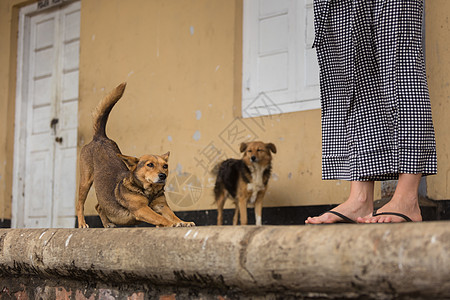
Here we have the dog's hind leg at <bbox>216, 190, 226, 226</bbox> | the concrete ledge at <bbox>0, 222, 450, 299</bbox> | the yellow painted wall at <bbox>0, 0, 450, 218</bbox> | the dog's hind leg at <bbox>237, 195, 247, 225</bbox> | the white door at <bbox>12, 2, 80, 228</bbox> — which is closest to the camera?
the concrete ledge at <bbox>0, 222, 450, 299</bbox>

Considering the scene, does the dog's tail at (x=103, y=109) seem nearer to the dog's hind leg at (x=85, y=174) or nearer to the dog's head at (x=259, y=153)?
the dog's hind leg at (x=85, y=174)

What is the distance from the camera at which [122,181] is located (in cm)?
280

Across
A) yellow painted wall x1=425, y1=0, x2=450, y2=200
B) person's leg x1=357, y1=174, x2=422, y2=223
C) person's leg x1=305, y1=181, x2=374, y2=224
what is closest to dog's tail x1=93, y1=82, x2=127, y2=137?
person's leg x1=305, y1=181, x2=374, y2=224

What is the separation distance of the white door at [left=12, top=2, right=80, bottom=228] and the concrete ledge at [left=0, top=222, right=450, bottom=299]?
191 inches

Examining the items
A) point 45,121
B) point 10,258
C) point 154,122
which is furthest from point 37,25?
point 10,258

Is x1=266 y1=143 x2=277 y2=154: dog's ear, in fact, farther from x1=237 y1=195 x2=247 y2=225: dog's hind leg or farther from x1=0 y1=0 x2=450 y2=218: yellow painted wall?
x1=237 y1=195 x2=247 y2=225: dog's hind leg

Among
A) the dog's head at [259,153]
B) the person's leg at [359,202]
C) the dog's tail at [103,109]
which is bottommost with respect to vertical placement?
the person's leg at [359,202]

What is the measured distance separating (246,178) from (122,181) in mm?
2089

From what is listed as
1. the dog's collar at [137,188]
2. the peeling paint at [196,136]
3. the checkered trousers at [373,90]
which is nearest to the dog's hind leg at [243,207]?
the peeling paint at [196,136]

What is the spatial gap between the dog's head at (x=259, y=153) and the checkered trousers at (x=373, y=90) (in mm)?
2507

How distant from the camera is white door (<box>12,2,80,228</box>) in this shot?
262 inches

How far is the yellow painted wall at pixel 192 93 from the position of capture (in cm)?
455

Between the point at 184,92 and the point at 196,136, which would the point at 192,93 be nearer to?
the point at 184,92

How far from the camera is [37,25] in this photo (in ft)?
23.1
